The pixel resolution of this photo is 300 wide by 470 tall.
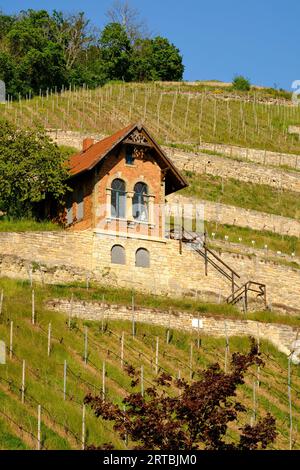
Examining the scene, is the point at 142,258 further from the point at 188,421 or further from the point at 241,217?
the point at 188,421

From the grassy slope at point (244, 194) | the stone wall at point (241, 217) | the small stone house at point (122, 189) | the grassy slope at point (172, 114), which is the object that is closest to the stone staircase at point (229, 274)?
the small stone house at point (122, 189)

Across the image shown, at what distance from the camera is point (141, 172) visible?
197 ft

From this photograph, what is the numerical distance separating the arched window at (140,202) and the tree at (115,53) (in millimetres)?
63674

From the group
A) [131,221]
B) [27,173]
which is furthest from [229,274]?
[27,173]

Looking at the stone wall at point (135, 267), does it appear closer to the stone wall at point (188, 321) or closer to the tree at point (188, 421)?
the stone wall at point (188, 321)

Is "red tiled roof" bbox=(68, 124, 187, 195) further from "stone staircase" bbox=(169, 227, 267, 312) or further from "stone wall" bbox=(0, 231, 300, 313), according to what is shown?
"stone wall" bbox=(0, 231, 300, 313)

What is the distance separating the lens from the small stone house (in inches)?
2280

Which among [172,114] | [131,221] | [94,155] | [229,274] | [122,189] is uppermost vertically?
[172,114]

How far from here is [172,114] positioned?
9844cm

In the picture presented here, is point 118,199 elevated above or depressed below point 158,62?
below

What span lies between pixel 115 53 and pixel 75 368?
3393 inches

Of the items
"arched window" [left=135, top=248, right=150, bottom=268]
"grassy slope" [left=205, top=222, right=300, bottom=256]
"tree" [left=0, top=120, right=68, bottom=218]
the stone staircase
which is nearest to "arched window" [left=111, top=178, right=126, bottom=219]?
"arched window" [left=135, top=248, right=150, bottom=268]

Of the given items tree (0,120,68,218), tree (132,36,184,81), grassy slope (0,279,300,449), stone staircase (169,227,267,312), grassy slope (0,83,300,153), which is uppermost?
tree (132,36,184,81)

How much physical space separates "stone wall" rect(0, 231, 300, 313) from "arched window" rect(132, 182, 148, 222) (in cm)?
177
